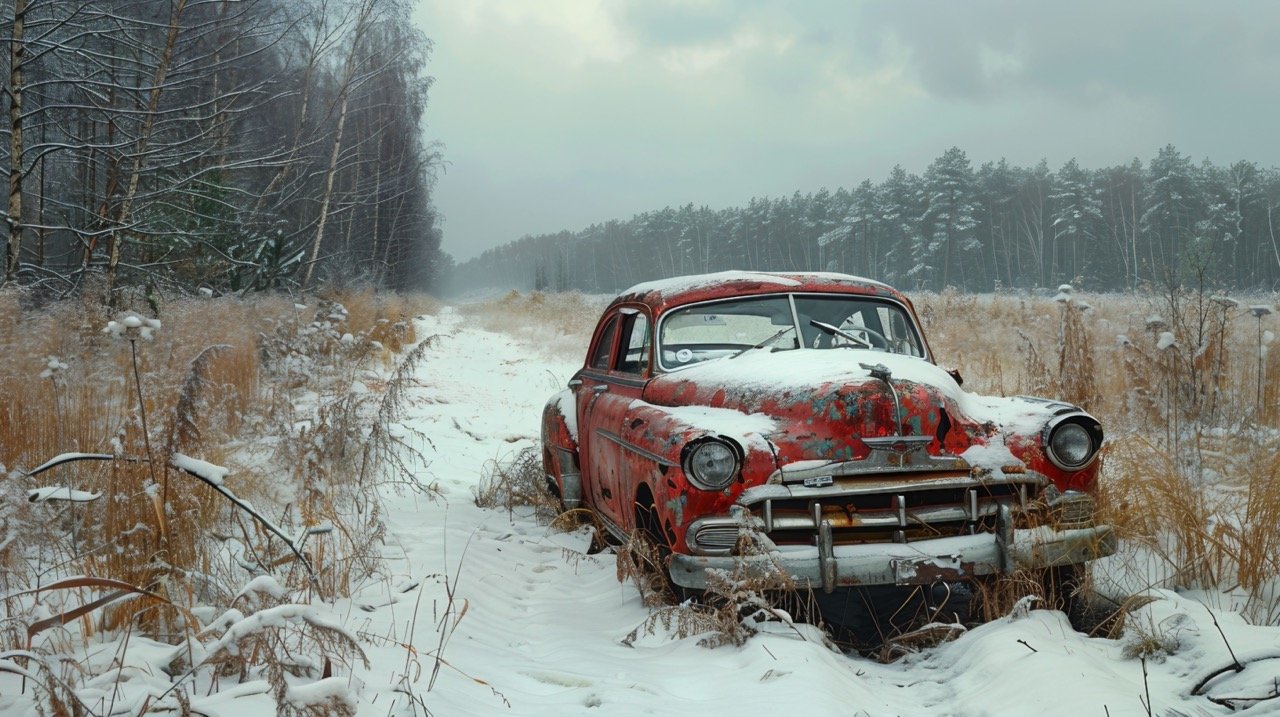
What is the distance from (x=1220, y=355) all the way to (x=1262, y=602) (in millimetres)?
3387

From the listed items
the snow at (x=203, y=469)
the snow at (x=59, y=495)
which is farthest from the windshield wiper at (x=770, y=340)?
the snow at (x=59, y=495)

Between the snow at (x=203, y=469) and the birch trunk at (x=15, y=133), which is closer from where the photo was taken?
the snow at (x=203, y=469)

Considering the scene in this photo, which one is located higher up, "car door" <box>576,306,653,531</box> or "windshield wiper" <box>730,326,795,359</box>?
"windshield wiper" <box>730,326,795,359</box>

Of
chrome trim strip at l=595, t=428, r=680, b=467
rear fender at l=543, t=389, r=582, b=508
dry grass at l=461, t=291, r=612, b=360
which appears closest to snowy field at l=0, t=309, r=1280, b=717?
chrome trim strip at l=595, t=428, r=680, b=467

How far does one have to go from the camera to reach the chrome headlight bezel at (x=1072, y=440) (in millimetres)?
3740

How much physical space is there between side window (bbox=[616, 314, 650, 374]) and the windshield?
0.33 meters

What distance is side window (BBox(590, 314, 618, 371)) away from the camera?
578 centimetres

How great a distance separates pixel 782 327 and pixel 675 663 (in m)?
2.18

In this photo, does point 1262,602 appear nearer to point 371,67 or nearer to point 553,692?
point 553,692

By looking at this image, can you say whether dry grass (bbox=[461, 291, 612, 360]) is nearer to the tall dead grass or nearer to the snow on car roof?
the tall dead grass

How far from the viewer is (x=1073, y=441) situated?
3.77 m

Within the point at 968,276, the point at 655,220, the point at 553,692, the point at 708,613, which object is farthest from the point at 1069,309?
the point at 655,220

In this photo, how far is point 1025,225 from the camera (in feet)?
207

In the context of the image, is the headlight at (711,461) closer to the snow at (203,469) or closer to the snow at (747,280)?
the snow at (747,280)
